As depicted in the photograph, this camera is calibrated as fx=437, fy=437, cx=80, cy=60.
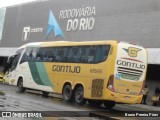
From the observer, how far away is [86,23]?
140ft

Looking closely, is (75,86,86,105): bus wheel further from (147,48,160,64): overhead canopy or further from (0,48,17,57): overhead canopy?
(0,48,17,57): overhead canopy

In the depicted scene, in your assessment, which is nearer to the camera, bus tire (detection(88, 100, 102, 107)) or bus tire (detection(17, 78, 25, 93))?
bus tire (detection(88, 100, 102, 107))

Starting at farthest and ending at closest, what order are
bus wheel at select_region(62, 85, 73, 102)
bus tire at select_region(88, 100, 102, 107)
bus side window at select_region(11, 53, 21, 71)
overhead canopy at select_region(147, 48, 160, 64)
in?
1. overhead canopy at select_region(147, 48, 160, 64)
2. bus side window at select_region(11, 53, 21, 71)
3. bus tire at select_region(88, 100, 102, 107)
4. bus wheel at select_region(62, 85, 73, 102)

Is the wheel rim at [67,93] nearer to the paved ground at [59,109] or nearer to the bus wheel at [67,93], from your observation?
the bus wheel at [67,93]

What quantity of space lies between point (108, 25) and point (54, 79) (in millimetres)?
16559

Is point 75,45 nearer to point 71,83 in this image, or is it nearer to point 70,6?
point 71,83

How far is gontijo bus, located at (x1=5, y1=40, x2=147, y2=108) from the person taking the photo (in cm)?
1912

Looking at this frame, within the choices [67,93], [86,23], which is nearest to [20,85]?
[67,93]

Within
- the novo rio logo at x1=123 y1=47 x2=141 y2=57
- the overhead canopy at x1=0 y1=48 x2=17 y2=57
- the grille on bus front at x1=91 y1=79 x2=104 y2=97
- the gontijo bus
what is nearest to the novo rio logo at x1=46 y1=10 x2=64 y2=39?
the overhead canopy at x1=0 y1=48 x2=17 y2=57

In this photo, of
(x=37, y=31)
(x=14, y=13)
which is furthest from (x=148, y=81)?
(x=14, y=13)

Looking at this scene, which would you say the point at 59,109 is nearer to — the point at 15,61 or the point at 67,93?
the point at 67,93

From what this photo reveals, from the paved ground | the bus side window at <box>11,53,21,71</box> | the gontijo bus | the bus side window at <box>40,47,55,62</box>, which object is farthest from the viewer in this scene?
the bus side window at <box>11,53,21,71</box>

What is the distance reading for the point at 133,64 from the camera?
1941 cm

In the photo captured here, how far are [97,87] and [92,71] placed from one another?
0.90 meters
